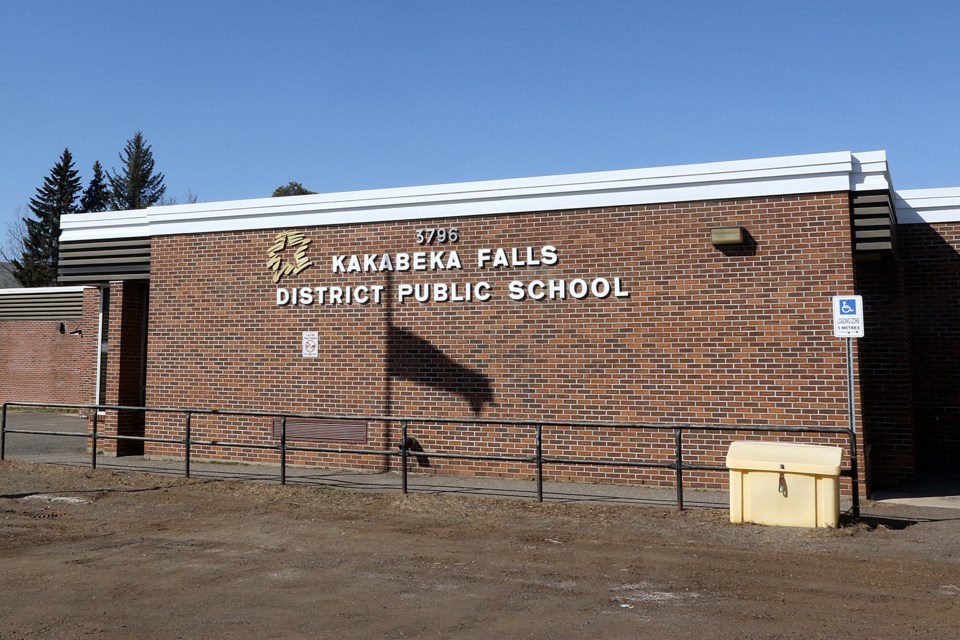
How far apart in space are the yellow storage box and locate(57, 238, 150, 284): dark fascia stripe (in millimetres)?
10764

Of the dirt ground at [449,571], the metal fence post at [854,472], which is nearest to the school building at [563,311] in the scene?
the metal fence post at [854,472]

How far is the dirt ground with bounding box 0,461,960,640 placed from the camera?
17.1 feet

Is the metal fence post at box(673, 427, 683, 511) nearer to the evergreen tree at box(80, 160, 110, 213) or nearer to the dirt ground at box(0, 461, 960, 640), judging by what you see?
the dirt ground at box(0, 461, 960, 640)

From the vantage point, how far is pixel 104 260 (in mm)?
14492

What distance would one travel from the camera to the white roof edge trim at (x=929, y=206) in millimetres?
12188

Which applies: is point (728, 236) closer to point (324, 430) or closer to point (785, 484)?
point (785, 484)

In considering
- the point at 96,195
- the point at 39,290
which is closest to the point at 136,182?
the point at 96,195

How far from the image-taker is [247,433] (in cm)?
1295

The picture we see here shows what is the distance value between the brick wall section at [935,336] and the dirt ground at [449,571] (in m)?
4.31

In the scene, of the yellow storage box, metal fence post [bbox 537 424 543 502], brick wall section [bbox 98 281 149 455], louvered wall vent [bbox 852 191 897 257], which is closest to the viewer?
the yellow storage box

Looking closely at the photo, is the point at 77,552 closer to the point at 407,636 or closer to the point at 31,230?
the point at 407,636

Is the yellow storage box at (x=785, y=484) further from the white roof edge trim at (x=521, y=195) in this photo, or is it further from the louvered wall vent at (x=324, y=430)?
the louvered wall vent at (x=324, y=430)

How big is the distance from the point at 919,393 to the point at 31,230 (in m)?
65.6

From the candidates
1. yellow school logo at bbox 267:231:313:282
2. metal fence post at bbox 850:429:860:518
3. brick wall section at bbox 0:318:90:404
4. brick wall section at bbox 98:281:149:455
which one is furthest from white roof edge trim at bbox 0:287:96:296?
metal fence post at bbox 850:429:860:518
